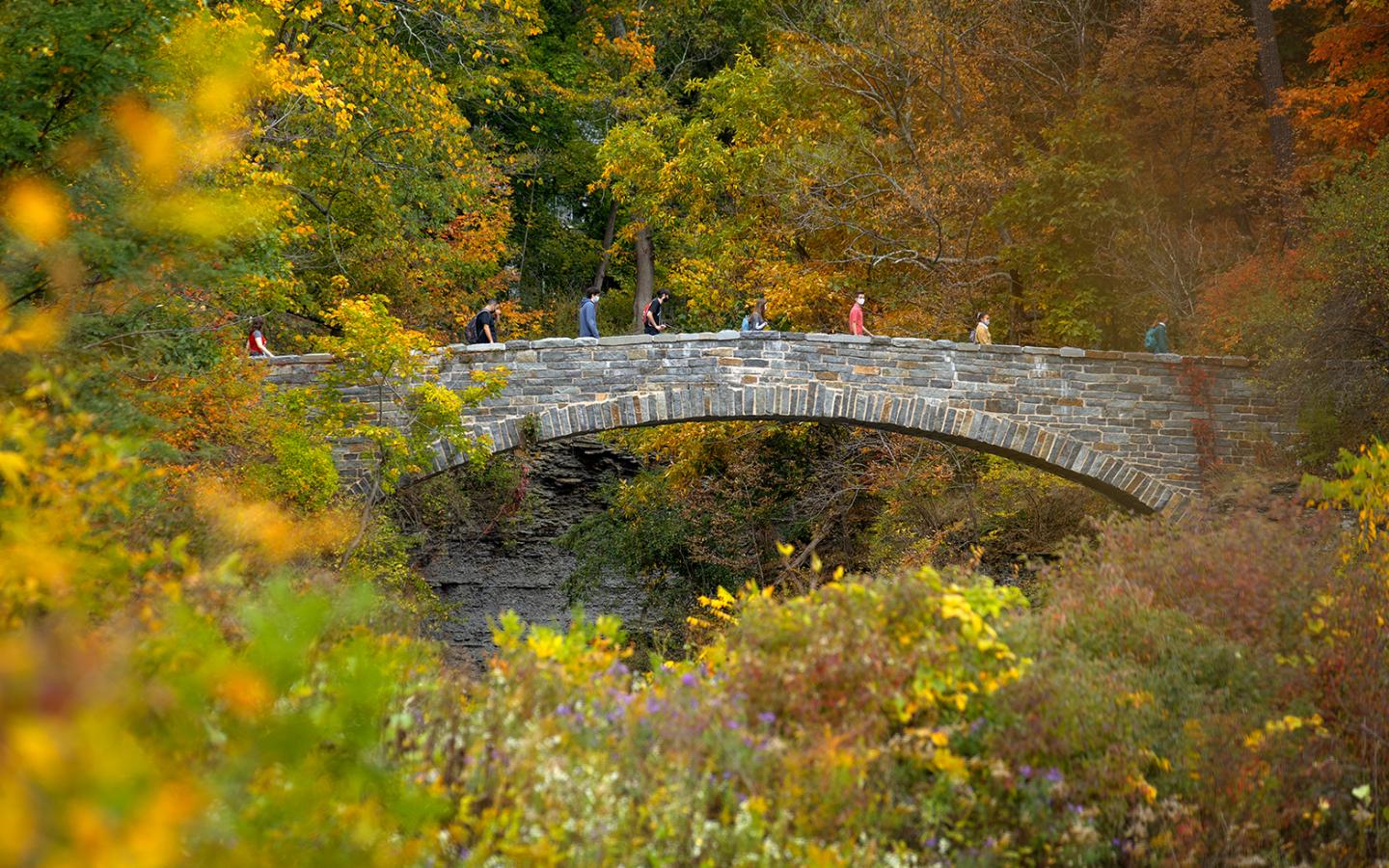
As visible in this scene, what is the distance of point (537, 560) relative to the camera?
22000 mm

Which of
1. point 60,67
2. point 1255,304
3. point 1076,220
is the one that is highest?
point 60,67

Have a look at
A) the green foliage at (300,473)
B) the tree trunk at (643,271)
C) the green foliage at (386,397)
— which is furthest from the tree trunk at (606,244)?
the green foliage at (300,473)

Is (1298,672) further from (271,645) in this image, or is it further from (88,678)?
(88,678)

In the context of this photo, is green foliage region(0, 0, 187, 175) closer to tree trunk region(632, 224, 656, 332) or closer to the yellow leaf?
the yellow leaf

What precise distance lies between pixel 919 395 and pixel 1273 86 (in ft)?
24.4

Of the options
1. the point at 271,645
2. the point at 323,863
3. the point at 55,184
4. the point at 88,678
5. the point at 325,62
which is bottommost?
the point at 323,863

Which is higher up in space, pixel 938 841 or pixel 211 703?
pixel 211 703

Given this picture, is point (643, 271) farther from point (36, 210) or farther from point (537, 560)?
point (36, 210)

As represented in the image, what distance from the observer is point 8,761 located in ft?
8.36

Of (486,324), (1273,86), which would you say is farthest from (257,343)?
(1273,86)

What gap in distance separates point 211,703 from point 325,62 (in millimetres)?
14218

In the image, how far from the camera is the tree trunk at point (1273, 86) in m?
A: 17.7

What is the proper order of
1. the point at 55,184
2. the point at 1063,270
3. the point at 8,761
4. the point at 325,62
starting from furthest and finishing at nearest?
1. the point at 1063,270
2. the point at 325,62
3. the point at 55,184
4. the point at 8,761

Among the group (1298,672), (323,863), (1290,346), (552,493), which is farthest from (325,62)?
(323,863)
